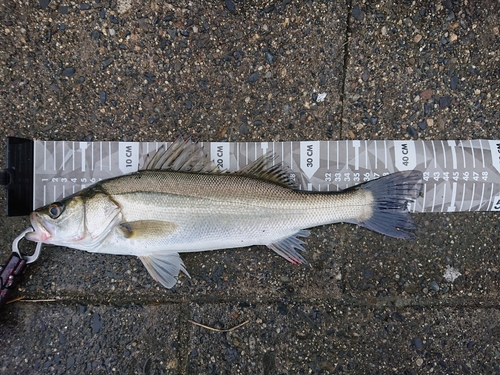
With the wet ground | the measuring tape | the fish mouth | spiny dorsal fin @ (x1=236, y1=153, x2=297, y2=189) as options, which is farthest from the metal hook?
spiny dorsal fin @ (x1=236, y1=153, x2=297, y2=189)

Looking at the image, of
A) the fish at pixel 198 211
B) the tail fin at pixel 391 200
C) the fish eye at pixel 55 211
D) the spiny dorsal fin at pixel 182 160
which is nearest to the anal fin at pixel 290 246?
the fish at pixel 198 211

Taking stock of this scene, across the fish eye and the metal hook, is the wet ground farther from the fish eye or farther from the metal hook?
the fish eye

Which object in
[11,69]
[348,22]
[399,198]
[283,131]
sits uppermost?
[348,22]

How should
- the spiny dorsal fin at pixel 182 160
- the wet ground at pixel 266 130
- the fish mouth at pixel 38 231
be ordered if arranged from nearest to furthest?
the fish mouth at pixel 38 231, the spiny dorsal fin at pixel 182 160, the wet ground at pixel 266 130

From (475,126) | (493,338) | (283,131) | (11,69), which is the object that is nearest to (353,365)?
(493,338)

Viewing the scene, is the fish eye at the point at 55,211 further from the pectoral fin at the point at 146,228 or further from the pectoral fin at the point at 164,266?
the pectoral fin at the point at 164,266

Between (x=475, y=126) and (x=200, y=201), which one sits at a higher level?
(x=475, y=126)

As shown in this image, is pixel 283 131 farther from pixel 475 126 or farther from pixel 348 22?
pixel 475 126
